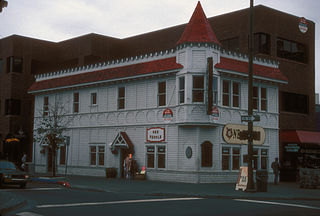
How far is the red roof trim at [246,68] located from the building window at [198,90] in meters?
1.42

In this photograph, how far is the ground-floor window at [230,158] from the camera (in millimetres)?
29344

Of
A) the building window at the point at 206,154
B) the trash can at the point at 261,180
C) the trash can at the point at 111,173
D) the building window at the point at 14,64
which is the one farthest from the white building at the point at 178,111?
the building window at the point at 14,64

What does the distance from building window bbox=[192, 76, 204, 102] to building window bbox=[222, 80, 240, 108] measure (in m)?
2.39

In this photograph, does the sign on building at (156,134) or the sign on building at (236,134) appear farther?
the sign on building at (156,134)

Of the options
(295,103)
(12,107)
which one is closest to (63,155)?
(12,107)

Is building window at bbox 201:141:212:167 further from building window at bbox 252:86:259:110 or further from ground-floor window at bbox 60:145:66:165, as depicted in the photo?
ground-floor window at bbox 60:145:66:165

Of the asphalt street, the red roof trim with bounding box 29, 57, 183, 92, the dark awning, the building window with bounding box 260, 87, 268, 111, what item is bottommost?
the asphalt street

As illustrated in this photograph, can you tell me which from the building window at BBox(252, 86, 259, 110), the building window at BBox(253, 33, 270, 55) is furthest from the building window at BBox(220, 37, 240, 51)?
the building window at BBox(252, 86, 259, 110)

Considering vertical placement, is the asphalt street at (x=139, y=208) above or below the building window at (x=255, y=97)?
below

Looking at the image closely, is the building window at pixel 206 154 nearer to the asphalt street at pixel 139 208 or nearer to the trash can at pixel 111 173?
the trash can at pixel 111 173

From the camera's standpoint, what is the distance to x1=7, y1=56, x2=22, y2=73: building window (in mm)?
44219

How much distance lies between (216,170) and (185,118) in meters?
3.93

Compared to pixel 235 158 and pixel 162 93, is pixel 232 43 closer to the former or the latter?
pixel 162 93

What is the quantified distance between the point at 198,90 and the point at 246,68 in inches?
186
